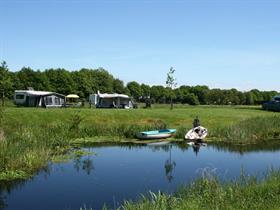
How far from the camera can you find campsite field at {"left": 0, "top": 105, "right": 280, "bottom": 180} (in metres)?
23.4

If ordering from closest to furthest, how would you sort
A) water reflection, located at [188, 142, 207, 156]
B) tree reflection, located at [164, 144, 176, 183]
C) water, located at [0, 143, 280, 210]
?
water, located at [0, 143, 280, 210] < tree reflection, located at [164, 144, 176, 183] < water reflection, located at [188, 142, 207, 156]

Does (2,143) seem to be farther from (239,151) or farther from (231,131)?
(231,131)

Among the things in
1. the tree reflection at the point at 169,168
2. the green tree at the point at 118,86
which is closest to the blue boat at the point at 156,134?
the tree reflection at the point at 169,168

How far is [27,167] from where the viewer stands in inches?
907

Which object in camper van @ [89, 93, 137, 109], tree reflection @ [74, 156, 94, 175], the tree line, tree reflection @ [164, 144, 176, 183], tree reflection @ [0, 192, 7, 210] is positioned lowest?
tree reflection @ [0, 192, 7, 210]

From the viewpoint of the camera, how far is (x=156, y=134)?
40.0m

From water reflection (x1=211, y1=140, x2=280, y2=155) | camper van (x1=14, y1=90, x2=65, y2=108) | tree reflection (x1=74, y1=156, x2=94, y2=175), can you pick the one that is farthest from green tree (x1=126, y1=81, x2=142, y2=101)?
tree reflection (x1=74, y1=156, x2=94, y2=175)

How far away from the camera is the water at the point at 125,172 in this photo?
18359mm

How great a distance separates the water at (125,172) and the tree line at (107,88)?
154 ft

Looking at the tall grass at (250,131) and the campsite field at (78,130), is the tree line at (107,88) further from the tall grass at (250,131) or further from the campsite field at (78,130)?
the tall grass at (250,131)

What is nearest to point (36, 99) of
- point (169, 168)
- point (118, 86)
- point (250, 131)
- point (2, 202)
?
point (250, 131)

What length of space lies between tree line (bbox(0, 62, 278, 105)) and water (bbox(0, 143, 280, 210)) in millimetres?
46835

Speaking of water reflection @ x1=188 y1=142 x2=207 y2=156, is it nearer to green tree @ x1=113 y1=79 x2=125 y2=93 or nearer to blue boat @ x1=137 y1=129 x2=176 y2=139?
blue boat @ x1=137 y1=129 x2=176 y2=139

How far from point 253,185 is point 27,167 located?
1238 cm
